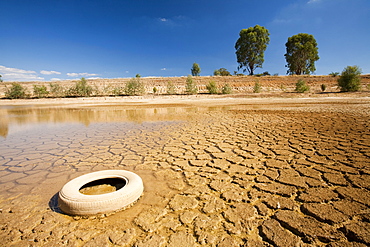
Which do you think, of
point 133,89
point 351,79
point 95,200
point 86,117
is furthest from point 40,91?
point 351,79

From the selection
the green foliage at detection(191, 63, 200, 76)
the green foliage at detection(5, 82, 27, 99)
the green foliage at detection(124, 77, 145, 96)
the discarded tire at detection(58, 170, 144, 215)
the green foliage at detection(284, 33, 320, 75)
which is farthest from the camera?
the green foliage at detection(191, 63, 200, 76)

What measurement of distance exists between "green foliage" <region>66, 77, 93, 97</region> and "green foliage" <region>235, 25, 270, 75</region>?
39.4 m

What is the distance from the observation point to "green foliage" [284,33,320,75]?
1768 inches

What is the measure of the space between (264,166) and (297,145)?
171 cm

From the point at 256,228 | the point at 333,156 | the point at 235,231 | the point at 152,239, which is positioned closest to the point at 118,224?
the point at 152,239

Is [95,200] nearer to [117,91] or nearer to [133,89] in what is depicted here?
[133,89]

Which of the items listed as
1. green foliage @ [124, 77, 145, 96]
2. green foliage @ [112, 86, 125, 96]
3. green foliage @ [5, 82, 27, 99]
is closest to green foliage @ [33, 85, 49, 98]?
green foliage @ [5, 82, 27, 99]

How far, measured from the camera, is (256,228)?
190cm

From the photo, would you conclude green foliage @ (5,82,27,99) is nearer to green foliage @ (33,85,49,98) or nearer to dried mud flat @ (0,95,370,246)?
green foliage @ (33,85,49,98)

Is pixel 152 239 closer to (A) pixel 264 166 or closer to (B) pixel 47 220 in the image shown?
(B) pixel 47 220

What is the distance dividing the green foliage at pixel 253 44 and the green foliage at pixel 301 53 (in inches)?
250

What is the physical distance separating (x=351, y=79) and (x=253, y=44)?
3087cm

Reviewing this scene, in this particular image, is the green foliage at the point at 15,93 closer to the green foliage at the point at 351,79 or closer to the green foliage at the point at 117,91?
the green foliage at the point at 117,91

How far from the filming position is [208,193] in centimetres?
259
